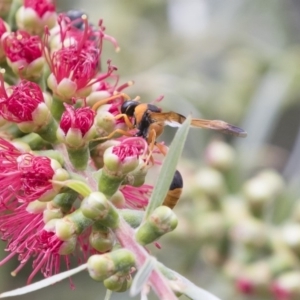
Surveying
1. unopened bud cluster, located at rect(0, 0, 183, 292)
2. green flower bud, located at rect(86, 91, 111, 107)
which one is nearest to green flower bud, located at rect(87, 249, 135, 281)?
unopened bud cluster, located at rect(0, 0, 183, 292)

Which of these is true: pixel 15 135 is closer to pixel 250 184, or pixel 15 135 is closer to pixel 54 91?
pixel 54 91

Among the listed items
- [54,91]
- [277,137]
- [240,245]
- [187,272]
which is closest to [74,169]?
[54,91]

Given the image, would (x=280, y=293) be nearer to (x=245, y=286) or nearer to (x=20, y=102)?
(x=245, y=286)

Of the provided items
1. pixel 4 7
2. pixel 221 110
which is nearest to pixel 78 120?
pixel 4 7

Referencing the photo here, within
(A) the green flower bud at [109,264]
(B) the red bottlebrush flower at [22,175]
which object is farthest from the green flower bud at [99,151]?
(A) the green flower bud at [109,264]

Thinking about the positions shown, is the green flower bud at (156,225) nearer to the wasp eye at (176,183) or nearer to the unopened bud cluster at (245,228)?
the wasp eye at (176,183)

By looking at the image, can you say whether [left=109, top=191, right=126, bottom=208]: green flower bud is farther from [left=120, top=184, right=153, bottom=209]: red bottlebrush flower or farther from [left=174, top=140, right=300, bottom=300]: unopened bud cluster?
[left=174, top=140, right=300, bottom=300]: unopened bud cluster
